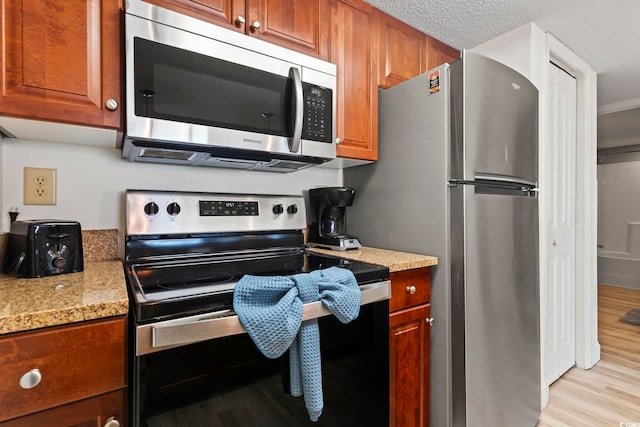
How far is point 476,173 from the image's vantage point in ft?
4.28

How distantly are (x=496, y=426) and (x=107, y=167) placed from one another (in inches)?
76.1

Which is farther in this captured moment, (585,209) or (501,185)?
(585,209)

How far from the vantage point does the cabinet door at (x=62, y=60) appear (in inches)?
34.1

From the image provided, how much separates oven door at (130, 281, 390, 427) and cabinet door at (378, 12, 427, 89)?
3.68ft

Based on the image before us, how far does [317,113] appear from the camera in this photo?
136 cm

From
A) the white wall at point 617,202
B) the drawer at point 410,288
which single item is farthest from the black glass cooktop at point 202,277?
the white wall at point 617,202

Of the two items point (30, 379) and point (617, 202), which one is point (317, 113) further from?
point (617, 202)

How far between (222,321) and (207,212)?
0.65m

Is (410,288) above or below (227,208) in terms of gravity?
below

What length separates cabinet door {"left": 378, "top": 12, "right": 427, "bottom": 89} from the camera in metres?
1.63

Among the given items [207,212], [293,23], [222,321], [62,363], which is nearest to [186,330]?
[222,321]

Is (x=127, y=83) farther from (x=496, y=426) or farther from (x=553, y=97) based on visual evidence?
(x=553, y=97)

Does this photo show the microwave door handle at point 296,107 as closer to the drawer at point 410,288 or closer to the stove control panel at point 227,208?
the stove control panel at point 227,208

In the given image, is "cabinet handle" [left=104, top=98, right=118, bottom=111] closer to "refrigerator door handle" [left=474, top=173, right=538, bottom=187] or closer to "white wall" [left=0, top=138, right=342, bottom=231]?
"white wall" [left=0, top=138, right=342, bottom=231]
